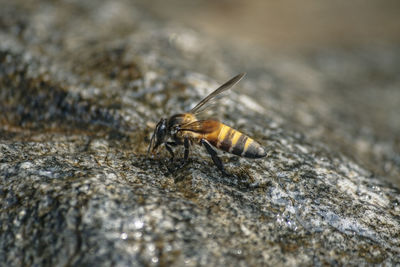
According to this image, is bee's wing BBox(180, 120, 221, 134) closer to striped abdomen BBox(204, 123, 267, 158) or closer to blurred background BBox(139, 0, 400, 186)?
striped abdomen BBox(204, 123, 267, 158)

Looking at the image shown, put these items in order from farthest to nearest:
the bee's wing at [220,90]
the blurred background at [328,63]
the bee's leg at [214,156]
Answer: the blurred background at [328,63] → the bee's wing at [220,90] → the bee's leg at [214,156]

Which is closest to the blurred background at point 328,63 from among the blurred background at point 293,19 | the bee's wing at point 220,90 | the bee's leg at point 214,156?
the blurred background at point 293,19

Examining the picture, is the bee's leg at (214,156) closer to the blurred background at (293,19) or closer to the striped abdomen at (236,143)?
the striped abdomen at (236,143)

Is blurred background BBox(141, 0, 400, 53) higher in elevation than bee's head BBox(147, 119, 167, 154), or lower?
higher

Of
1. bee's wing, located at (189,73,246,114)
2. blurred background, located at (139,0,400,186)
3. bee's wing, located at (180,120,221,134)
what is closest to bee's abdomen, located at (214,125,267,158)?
bee's wing, located at (180,120,221,134)

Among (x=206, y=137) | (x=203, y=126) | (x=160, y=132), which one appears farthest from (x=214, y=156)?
(x=160, y=132)

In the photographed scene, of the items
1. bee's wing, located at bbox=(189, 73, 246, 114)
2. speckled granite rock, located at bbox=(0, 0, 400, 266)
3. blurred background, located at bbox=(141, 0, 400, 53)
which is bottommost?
speckled granite rock, located at bbox=(0, 0, 400, 266)
